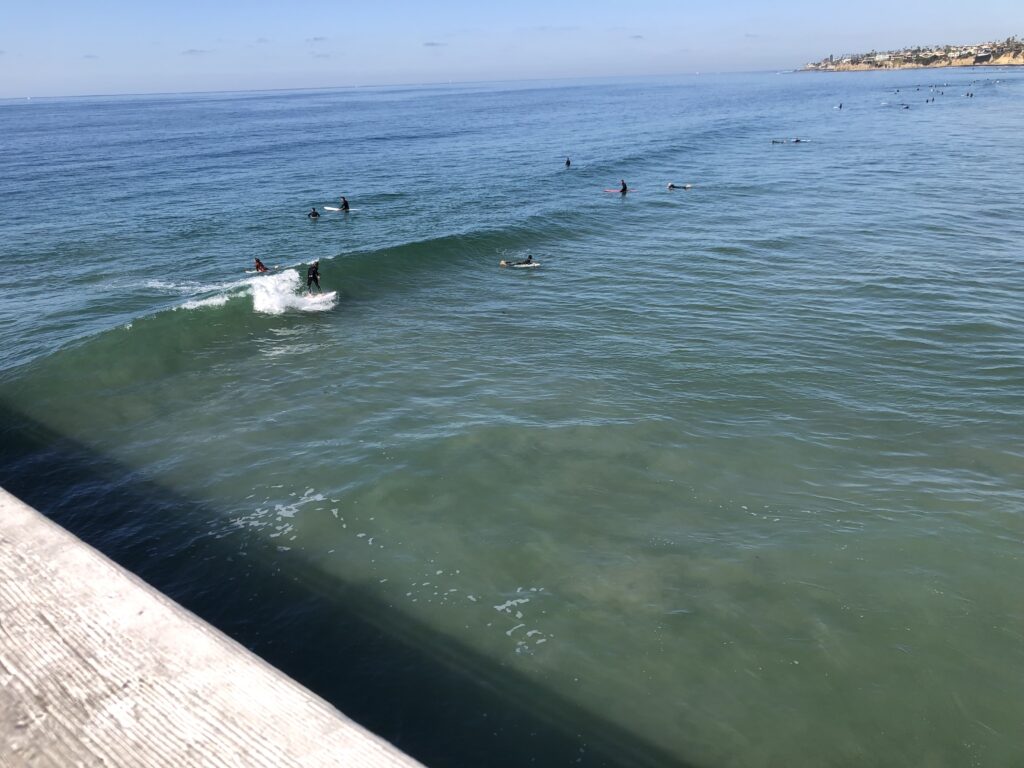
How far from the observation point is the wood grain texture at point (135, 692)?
616cm

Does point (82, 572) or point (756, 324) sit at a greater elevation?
point (82, 572)

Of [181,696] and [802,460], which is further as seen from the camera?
[802,460]

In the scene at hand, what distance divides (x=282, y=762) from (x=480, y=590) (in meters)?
6.49

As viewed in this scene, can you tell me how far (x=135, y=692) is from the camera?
22.2 ft

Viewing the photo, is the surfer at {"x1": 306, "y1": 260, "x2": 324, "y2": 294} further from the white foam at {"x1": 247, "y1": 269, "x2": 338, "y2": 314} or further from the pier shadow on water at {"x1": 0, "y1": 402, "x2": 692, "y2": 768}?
the pier shadow on water at {"x1": 0, "y1": 402, "x2": 692, "y2": 768}

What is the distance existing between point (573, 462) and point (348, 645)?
7.26m

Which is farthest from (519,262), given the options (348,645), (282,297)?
(348,645)

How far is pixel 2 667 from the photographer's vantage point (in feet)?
23.4

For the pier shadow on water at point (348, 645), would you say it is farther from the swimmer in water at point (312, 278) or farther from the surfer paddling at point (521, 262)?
the surfer paddling at point (521, 262)

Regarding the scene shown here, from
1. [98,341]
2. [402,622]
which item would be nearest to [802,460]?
[402,622]

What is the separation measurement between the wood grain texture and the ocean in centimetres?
364

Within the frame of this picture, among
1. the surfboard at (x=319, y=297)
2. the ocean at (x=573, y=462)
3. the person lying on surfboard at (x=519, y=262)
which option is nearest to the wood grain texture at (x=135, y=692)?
the ocean at (x=573, y=462)

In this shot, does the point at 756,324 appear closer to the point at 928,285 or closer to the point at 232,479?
the point at 928,285

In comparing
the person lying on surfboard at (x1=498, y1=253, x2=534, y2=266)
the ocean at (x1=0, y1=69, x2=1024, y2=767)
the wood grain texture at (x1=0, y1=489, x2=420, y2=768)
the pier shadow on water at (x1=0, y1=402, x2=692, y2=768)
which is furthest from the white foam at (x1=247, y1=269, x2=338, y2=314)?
the wood grain texture at (x1=0, y1=489, x2=420, y2=768)
